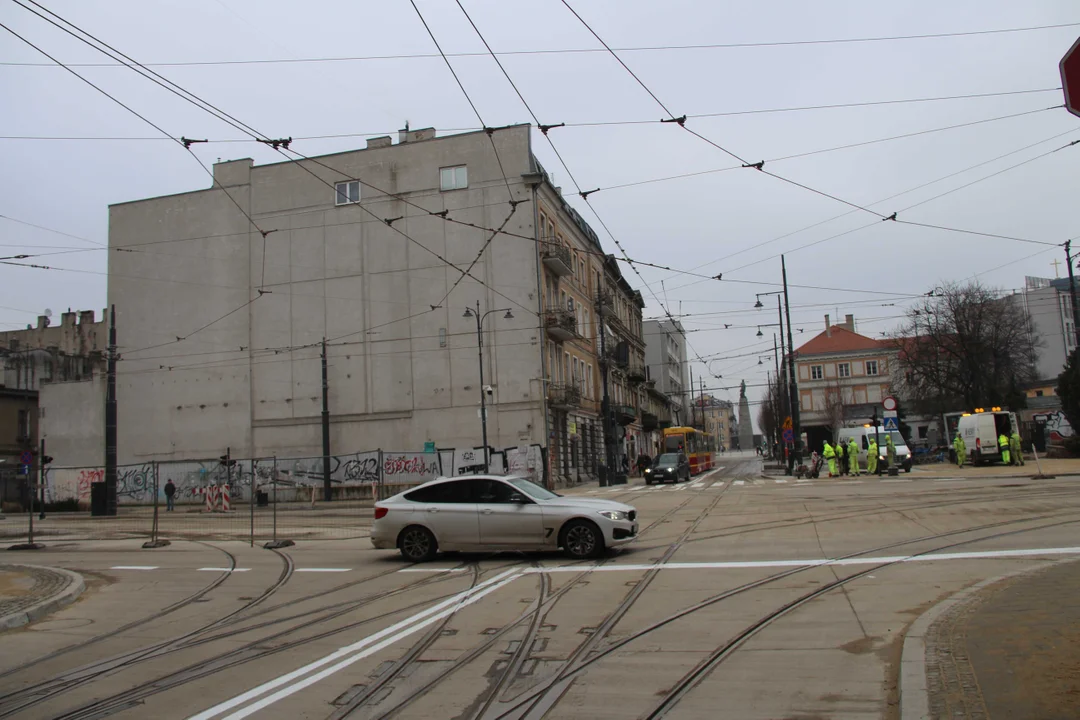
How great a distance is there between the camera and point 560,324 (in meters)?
42.5

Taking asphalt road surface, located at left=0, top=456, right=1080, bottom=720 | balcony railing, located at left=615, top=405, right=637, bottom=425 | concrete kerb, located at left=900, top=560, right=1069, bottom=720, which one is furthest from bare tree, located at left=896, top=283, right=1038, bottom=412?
concrete kerb, located at left=900, top=560, right=1069, bottom=720

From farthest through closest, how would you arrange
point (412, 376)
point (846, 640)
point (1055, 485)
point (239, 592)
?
point (412, 376) → point (1055, 485) → point (239, 592) → point (846, 640)

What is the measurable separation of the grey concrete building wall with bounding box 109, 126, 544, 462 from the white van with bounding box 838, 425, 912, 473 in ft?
51.4

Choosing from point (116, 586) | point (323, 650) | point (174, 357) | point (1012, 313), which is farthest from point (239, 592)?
point (1012, 313)

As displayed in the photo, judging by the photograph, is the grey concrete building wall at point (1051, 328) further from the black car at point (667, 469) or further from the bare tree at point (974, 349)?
the black car at point (667, 469)

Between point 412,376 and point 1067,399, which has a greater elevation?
point 412,376

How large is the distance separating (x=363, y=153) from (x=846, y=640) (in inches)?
1598

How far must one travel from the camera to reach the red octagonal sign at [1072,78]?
396cm

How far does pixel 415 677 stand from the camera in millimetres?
6402

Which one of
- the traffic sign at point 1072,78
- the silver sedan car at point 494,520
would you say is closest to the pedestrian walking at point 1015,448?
the silver sedan car at point 494,520

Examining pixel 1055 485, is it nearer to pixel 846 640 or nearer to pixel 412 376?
pixel 846 640

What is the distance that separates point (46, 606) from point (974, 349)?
56083 millimetres

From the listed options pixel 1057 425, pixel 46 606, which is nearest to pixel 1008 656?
pixel 46 606

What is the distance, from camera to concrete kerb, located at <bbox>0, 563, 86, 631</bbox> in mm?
8944
